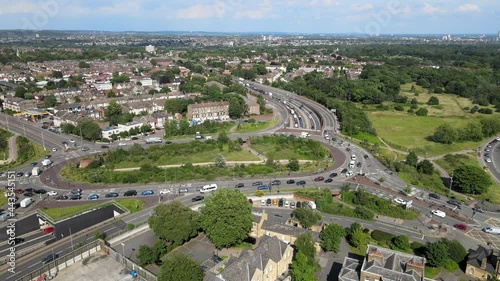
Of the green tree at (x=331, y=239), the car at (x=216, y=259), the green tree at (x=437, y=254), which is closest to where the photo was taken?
the green tree at (x=437, y=254)

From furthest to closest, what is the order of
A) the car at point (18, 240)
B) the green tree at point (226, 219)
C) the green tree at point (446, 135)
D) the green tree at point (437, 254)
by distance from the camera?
the green tree at point (446, 135), the car at point (18, 240), the green tree at point (226, 219), the green tree at point (437, 254)

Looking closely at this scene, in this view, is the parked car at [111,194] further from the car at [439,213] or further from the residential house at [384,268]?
the car at [439,213]

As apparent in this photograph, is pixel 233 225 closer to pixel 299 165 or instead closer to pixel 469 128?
pixel 299 165

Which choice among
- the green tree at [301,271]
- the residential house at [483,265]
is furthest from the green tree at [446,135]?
the green tree at [301,271]

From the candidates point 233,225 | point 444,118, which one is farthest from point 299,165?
point 444,118

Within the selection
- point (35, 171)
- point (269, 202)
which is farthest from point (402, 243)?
point (35, 171)

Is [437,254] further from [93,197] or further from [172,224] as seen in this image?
[93,197]

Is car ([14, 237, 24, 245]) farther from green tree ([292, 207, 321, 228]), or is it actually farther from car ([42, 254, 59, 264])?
green tree ([292, 207, 321, 228])
